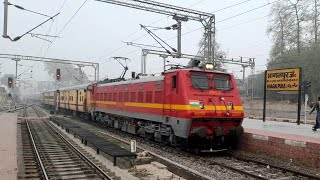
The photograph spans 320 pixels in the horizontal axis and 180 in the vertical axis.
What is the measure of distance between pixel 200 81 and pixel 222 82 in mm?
1074

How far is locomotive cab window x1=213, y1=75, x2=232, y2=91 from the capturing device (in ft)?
47.0

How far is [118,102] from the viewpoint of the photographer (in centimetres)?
2139

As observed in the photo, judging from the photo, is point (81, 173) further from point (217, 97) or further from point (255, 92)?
point (255, 92)

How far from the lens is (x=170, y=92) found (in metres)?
14.2

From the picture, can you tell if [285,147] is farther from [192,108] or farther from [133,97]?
[133,97]

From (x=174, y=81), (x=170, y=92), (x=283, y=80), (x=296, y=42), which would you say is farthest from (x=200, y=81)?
(x=296, y=42)

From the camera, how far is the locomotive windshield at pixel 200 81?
45.2 ft

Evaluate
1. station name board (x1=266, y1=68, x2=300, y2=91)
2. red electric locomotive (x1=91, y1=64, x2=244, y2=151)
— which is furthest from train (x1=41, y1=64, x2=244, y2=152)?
station name board (x1=266, y1=68, x2=300, y2=91)

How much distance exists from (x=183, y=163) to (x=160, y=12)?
544 inches

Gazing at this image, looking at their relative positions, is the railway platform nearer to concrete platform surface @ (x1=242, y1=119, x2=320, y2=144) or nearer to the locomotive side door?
concrete platform surface @ (x1=242, y1=119, x2=320, y2=144)

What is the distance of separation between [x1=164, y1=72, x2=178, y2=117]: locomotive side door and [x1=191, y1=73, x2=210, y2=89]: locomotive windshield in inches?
26.9

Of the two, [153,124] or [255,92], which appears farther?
[255,92]

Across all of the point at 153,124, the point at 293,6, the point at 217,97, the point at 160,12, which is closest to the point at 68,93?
the point at 160,12

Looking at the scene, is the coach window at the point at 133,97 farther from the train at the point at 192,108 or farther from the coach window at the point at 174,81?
the coach window at the point at 174,81
